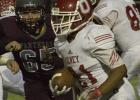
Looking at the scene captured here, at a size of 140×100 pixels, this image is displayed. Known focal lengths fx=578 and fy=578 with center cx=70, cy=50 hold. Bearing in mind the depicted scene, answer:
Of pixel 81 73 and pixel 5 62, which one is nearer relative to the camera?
pixel 81 73

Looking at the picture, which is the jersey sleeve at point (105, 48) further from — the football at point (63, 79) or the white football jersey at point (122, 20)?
the white football jersey at point (122, 20)

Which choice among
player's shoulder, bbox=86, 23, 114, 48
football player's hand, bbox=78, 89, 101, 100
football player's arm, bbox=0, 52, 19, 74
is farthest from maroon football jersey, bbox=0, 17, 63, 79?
player's shoulder, bbox=86, 23, 114, 48

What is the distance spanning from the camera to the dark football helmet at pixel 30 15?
5035 millimetres

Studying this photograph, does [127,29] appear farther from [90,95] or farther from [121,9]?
[90,95]

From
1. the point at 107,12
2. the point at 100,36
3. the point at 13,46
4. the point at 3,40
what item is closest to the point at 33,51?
the point at 13,46

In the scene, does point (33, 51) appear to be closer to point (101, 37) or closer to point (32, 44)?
point (32, 44)

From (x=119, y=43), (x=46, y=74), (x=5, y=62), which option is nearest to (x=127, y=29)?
(x=119, y=43)

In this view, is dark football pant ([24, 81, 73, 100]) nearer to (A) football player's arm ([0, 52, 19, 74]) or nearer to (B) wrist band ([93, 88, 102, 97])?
(A) football player's arm ([0, 52, 19, 74])

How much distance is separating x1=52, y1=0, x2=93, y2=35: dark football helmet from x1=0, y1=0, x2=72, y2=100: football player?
0.74 m

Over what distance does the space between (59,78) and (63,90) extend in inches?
3.8

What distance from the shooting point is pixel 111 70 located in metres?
4.14

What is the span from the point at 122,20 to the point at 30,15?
88 cm

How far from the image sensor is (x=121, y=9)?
5320 mm

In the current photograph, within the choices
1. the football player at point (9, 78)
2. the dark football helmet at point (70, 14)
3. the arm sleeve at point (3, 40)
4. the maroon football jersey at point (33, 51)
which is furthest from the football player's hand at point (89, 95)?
the football player at point (9, 78)
